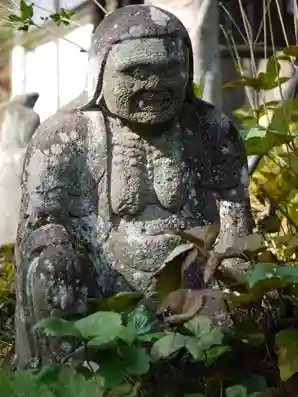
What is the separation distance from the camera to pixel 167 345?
118cm

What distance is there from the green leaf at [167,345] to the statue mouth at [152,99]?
828 mm

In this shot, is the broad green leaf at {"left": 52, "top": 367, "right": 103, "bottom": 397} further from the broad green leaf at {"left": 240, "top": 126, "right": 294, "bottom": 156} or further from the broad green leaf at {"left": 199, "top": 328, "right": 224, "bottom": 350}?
the broad green leaf at {"left": 240, "top": 126, "right": 294, "bottom": 156}

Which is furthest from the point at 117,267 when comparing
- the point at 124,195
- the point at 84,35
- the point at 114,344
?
the point at 84,35

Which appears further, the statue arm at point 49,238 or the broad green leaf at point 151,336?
the statue arm at point 49,238

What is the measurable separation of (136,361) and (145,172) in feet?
2.99

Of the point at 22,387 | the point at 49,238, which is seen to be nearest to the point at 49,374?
the point at 22,387

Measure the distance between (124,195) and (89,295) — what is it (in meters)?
0.26

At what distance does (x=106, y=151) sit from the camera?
6.53 ft

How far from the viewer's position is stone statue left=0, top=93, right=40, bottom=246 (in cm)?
416

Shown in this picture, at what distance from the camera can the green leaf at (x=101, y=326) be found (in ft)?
3.67

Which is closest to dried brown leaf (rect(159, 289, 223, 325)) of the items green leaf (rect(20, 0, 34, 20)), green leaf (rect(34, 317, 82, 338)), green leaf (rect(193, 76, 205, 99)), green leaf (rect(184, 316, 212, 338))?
green leaf (rect(184, 316, 212, 338))

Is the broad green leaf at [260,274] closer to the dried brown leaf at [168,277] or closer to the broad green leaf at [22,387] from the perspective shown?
the dried brown leaf at [168,277]

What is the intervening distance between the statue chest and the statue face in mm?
75

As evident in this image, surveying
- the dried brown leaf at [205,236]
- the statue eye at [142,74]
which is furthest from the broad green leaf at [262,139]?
the dried brown leaf at [205,236]
